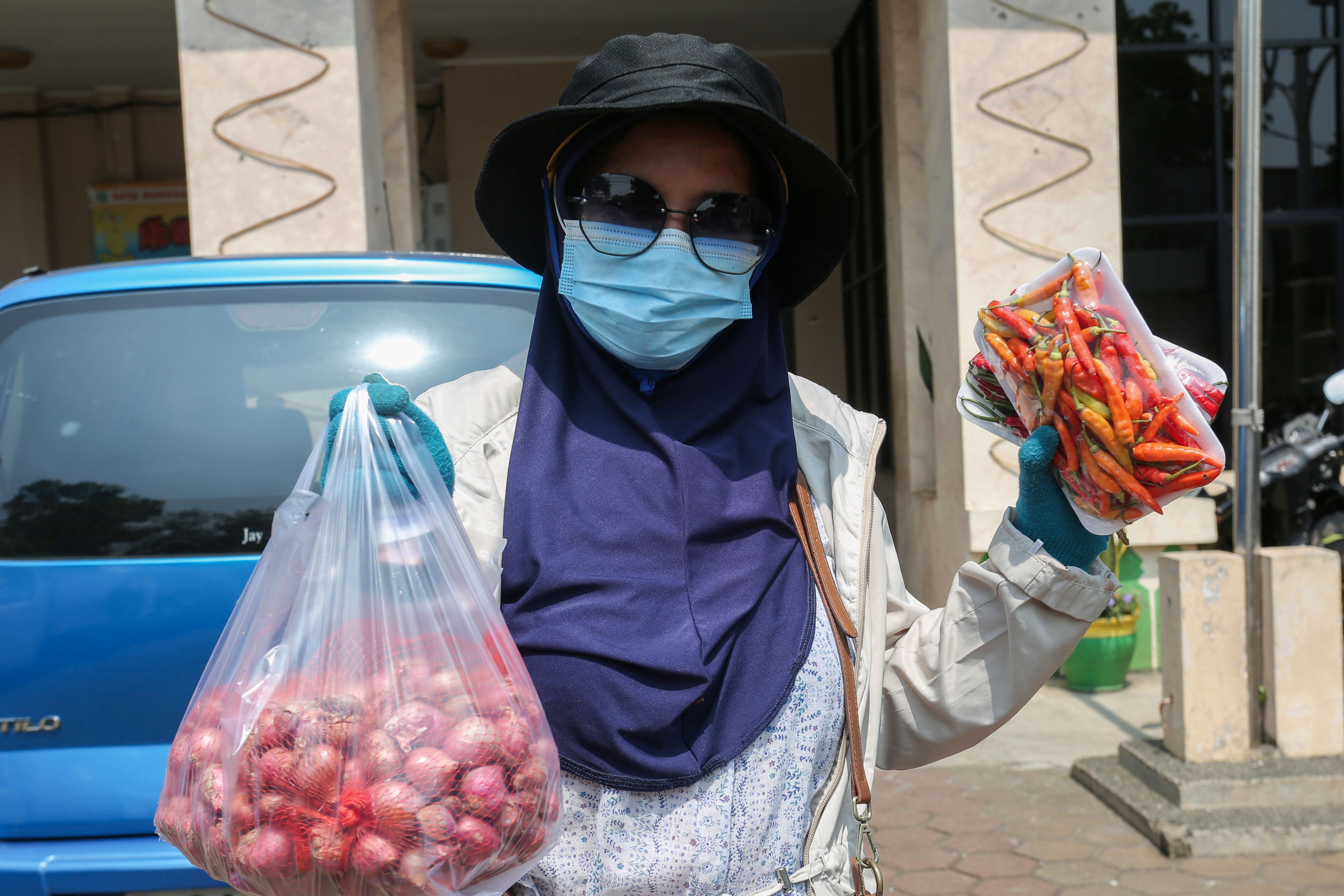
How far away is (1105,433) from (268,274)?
1.96m

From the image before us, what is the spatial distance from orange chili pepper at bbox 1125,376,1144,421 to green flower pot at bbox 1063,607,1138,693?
14.2 feet

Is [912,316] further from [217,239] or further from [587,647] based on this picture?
[587,647]

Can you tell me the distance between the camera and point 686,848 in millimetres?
1283

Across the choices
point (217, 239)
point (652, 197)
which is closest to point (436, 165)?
point (217, 239)

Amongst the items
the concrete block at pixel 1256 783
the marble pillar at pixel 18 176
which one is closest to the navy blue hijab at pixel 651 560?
the concrete block at pixel 1256 783

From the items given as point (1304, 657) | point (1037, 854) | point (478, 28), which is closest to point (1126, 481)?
point (1037, 854)

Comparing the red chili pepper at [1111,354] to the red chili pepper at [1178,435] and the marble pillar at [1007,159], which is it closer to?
the red chili pepper at [1178,435]

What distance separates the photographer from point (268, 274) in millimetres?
2494

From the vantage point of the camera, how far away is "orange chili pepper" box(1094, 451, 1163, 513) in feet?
4.07

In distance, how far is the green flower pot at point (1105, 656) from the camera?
17.4ft

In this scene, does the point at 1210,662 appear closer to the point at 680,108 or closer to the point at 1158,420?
the point at 1158,420

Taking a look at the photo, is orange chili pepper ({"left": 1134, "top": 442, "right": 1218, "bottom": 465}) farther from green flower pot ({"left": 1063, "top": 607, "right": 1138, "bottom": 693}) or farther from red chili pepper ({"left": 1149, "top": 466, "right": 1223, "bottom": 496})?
green flower pot ({"left": 1063, "top": 607, "right": 1138, "bottom": 693})

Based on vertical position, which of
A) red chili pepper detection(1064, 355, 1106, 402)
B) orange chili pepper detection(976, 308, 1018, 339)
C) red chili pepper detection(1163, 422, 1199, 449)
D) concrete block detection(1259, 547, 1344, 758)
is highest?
orange chili pepper detection(976, 308, 1018, 339)

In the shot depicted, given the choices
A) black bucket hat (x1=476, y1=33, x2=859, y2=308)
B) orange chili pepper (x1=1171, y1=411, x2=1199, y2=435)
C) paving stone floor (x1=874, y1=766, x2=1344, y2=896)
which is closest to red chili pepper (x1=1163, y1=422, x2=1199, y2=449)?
orange chili pepper (x1=1171, y1=411, x2=1199, y2=435)
